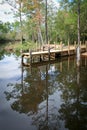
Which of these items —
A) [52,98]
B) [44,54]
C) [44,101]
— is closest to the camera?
[44,101]

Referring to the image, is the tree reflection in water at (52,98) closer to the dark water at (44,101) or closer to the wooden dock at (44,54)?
the dark water at (44,101)

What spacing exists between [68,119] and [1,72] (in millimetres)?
12132

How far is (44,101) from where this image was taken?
12.1 meters

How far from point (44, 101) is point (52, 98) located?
644 millimetres

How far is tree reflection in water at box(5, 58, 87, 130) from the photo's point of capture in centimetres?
954

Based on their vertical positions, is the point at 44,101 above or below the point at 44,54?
below

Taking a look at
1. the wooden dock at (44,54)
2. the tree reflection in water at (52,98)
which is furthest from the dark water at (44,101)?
the wooden dock at (44,54)

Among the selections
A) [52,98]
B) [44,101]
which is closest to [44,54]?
[52,98]

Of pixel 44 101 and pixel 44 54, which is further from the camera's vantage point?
pixel 44 54

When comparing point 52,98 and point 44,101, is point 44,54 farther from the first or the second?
point 44,101

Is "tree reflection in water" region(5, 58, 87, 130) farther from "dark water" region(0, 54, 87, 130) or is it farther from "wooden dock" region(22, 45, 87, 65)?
"wooden dock" region(22, 45, 87, 65)

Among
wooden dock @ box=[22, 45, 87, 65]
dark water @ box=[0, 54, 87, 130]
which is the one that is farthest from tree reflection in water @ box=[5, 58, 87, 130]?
wooden dock @ box=[22, 45, 87, 65]

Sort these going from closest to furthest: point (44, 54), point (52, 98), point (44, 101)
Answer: point (44, 101) → point (52, 98) → point (44, 54)

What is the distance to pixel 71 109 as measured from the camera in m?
10.9
